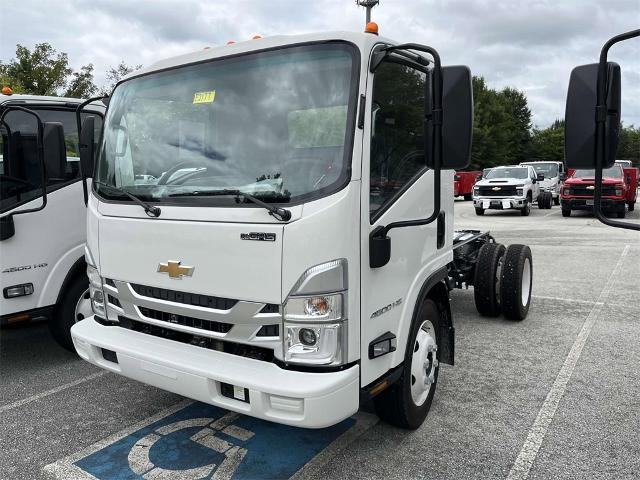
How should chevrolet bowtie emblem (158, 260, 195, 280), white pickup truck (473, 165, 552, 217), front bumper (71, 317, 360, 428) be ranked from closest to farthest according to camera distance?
front bumper (71, 317, 360, 428) → chevrolet bowtie emblem (158, 260, 195, 280) → white pickup truck (473, 165, 552, 217)

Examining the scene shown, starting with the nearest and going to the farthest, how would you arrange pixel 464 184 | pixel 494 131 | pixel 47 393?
pixel 47 393 < pixel 464 184 < pixel 494 131

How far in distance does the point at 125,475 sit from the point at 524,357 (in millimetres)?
3479

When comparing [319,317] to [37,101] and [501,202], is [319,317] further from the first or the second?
[501,202]

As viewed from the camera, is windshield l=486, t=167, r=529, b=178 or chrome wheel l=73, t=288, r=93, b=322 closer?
chrome wheel l=73, t=288, r=93, b=322

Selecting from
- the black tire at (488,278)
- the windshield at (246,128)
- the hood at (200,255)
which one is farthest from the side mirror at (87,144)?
the black tire at (488,278)

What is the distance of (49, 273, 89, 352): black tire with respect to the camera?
4590mm

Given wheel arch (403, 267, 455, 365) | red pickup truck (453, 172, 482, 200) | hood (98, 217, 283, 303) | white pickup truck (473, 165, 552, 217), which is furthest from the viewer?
red pickup truck (453, 172, 482, 200)

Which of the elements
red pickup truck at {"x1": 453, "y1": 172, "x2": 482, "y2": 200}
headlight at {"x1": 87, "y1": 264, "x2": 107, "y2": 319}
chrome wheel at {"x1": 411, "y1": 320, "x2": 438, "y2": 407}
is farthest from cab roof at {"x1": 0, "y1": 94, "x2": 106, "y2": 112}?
red pickup truck at {"x1": 453, "y1": 172, "x2": 482, "y2": 200}

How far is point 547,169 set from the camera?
25469 mm

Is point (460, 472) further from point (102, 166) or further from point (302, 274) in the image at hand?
point (102, 166)

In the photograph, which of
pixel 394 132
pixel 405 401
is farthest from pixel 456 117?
pixel 405 401

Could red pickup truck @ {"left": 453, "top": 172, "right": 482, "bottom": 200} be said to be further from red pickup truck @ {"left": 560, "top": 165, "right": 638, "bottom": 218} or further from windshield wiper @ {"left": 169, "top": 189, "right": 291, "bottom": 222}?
windshield wiper @ {"left": 169, "top": 189, "right": 291, "bottom": 222}

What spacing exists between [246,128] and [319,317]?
107 cm

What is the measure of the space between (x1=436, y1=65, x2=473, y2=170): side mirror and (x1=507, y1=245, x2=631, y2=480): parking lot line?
1762mm
